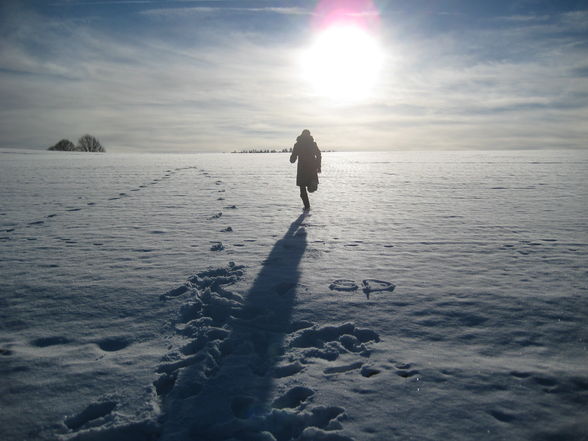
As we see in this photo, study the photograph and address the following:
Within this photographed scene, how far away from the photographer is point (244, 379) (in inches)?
112

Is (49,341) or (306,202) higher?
(306,202)

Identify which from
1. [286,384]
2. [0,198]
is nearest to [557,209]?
[286,384]

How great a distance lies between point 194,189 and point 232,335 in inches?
465

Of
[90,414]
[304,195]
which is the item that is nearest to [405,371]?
[90,414]

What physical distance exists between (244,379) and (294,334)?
77 cm

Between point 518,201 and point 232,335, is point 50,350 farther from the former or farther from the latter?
point 518,201

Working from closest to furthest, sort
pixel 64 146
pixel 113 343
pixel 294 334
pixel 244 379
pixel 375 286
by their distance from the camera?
pixel 244 379
pixel 113 343
pixel 294 334
pixel 375 286
pixel 64 146

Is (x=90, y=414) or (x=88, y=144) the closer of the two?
(x=90, y=414)

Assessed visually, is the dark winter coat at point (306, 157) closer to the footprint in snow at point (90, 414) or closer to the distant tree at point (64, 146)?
the footprint in snow at point (90, 414)

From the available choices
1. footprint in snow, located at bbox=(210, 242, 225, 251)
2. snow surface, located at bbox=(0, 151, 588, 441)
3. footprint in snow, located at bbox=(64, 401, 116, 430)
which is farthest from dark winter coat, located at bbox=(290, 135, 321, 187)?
footprint in snow, located at bbox=(64, 401, 116, 430)

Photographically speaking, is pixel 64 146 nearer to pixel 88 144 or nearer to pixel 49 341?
pixel 88 144

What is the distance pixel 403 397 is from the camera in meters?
2.60

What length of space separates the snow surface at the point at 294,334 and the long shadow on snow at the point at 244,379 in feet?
0.05

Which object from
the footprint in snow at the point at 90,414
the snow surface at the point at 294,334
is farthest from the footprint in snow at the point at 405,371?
the footprint in snow at the point at 90,414
